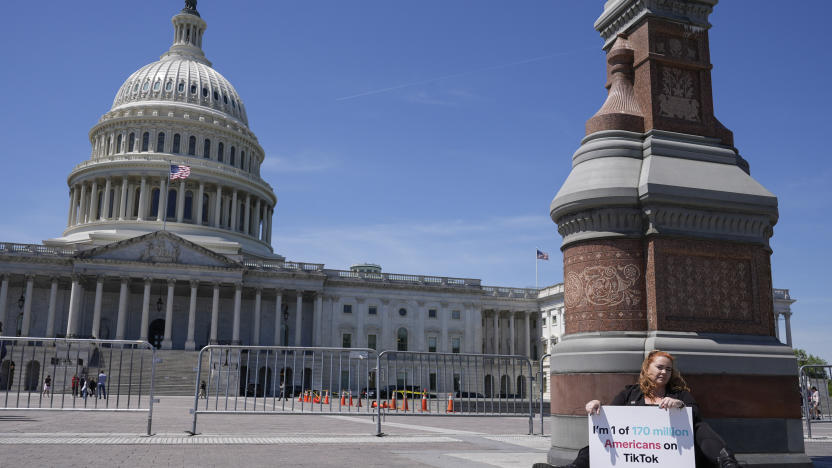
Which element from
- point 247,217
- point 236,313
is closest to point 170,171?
point 247,217

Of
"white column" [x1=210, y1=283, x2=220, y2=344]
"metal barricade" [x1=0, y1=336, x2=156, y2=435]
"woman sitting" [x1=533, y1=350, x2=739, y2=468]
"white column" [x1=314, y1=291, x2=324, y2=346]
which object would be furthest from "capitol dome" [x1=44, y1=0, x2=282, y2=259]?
"woman sitting" [x1=533, y1=350, x2=739, y2=468]

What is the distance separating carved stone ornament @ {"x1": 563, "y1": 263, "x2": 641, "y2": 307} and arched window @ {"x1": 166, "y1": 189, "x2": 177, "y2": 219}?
83.7m

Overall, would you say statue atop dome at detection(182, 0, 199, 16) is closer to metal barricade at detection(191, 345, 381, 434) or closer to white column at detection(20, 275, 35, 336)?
white column at detection(20, 275, 35, 336)

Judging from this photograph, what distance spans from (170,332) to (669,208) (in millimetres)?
71580

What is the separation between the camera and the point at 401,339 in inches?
3391

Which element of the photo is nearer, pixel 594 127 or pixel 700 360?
pixel 700 360

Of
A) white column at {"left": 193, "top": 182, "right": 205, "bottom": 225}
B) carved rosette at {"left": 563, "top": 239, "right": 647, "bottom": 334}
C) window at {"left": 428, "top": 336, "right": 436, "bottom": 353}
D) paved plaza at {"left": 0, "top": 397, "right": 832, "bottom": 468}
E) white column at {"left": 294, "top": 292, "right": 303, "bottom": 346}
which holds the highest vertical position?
white column at {"left": 193, "top": 182, "right": 205, "bottom": 225}

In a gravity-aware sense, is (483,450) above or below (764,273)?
below

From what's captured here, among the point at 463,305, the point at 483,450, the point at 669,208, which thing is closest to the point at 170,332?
the point at 463,305

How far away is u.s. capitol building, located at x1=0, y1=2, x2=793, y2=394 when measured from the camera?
74062 millimetres

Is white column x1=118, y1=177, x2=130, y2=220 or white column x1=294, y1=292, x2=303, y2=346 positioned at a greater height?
white column x1=118, y1=177, x2=130, y2=220

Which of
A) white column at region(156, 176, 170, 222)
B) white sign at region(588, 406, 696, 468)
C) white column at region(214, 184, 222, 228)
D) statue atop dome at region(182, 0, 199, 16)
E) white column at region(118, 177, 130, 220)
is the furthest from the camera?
statue atop dome at region(182, 0, 199, 16)

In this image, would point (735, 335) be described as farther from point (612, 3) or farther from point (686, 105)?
point (612, 3)

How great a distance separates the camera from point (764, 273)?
1138 cm
